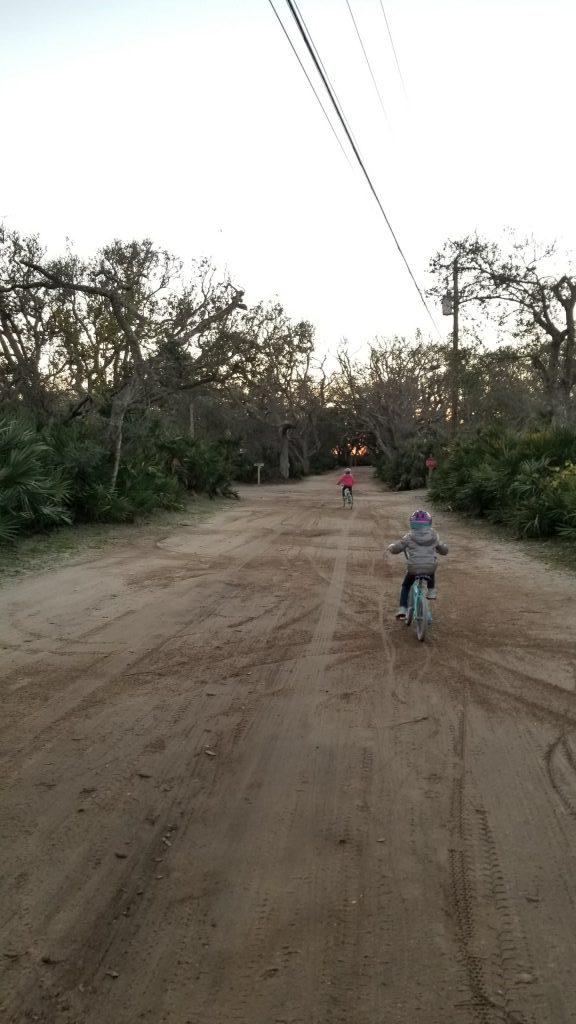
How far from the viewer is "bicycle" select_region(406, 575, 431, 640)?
7464 mm

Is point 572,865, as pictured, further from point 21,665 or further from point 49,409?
point 49,409

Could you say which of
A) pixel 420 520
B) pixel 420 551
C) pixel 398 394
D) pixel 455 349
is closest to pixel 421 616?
pixel 420 551

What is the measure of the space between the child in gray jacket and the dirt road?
48 cm

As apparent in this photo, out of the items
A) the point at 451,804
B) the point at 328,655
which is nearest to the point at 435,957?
the point at 451,804

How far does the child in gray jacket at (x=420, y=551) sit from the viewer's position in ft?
25.5

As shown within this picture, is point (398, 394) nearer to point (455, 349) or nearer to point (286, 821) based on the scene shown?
point (455, 349)

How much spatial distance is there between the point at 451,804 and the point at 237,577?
7.28 m

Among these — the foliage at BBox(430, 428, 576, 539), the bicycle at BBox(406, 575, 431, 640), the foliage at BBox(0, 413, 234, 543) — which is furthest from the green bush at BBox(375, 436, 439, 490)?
the bicycle at BBox(406, 575, 431, 640)

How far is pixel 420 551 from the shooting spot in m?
7.81

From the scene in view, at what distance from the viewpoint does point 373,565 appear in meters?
12.5

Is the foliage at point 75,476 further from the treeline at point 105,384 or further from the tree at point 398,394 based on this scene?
the tree at point 398,394

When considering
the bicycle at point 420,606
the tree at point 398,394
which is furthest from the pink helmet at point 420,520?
the tree at point 398,394

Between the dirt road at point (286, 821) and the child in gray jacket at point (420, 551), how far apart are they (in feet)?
1.56

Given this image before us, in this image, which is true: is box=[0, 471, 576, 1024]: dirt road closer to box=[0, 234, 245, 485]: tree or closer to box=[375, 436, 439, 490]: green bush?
box=[0, 234, 245, 485]: tree
